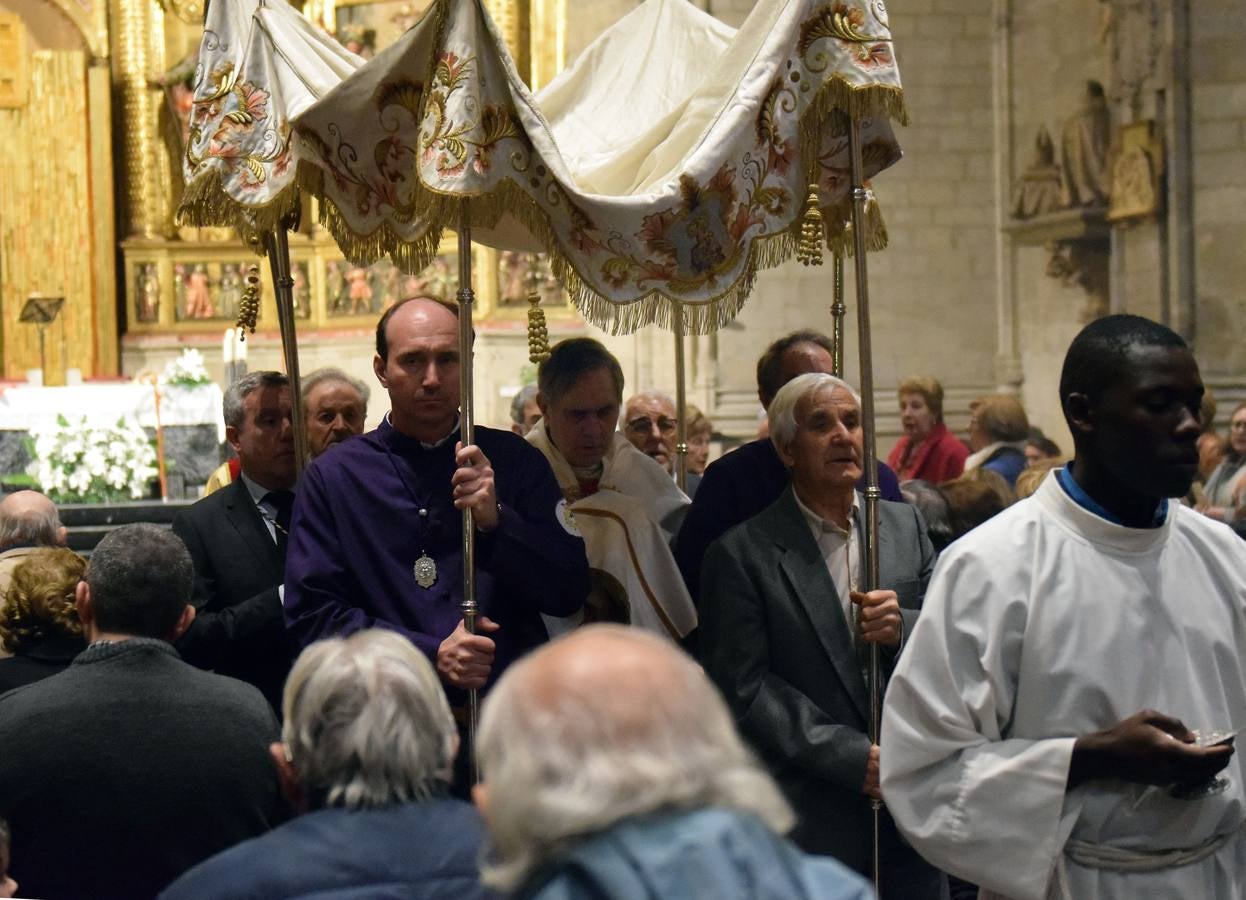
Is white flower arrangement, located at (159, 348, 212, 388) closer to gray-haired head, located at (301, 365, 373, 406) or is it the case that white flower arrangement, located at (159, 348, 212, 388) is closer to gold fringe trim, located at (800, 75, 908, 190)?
gray-haired head, located at (301, 365, 373, 406)

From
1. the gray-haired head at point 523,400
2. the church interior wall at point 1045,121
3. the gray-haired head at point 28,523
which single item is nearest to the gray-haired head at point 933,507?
the gray-haired head at point 523,400

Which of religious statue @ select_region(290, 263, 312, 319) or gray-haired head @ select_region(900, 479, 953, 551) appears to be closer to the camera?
gray-haired head @ select_region(900, 479, 953, 551)

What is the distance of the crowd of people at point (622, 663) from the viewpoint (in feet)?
5.40

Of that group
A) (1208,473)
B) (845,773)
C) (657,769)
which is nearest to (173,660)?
(845,773)

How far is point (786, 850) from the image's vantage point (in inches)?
64.8

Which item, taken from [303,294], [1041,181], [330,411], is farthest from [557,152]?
[303,294]

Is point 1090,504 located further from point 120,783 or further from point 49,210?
point 49,210

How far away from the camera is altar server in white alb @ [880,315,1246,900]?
8.56 ft

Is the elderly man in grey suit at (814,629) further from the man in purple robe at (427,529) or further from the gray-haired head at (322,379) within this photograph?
the gray-haired head at (322,379)

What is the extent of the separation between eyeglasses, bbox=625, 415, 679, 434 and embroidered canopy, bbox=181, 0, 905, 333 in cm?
119

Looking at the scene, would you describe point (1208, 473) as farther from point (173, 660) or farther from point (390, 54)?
point (173, 660)

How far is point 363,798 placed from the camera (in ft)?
6.91

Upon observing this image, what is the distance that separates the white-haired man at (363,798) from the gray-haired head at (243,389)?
2433mm

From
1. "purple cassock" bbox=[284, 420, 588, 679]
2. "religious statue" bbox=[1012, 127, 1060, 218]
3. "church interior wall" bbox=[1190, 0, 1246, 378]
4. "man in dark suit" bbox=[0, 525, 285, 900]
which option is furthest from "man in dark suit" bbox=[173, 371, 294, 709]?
"religious statue" bbox=[1012, 127, 1060, 218]
